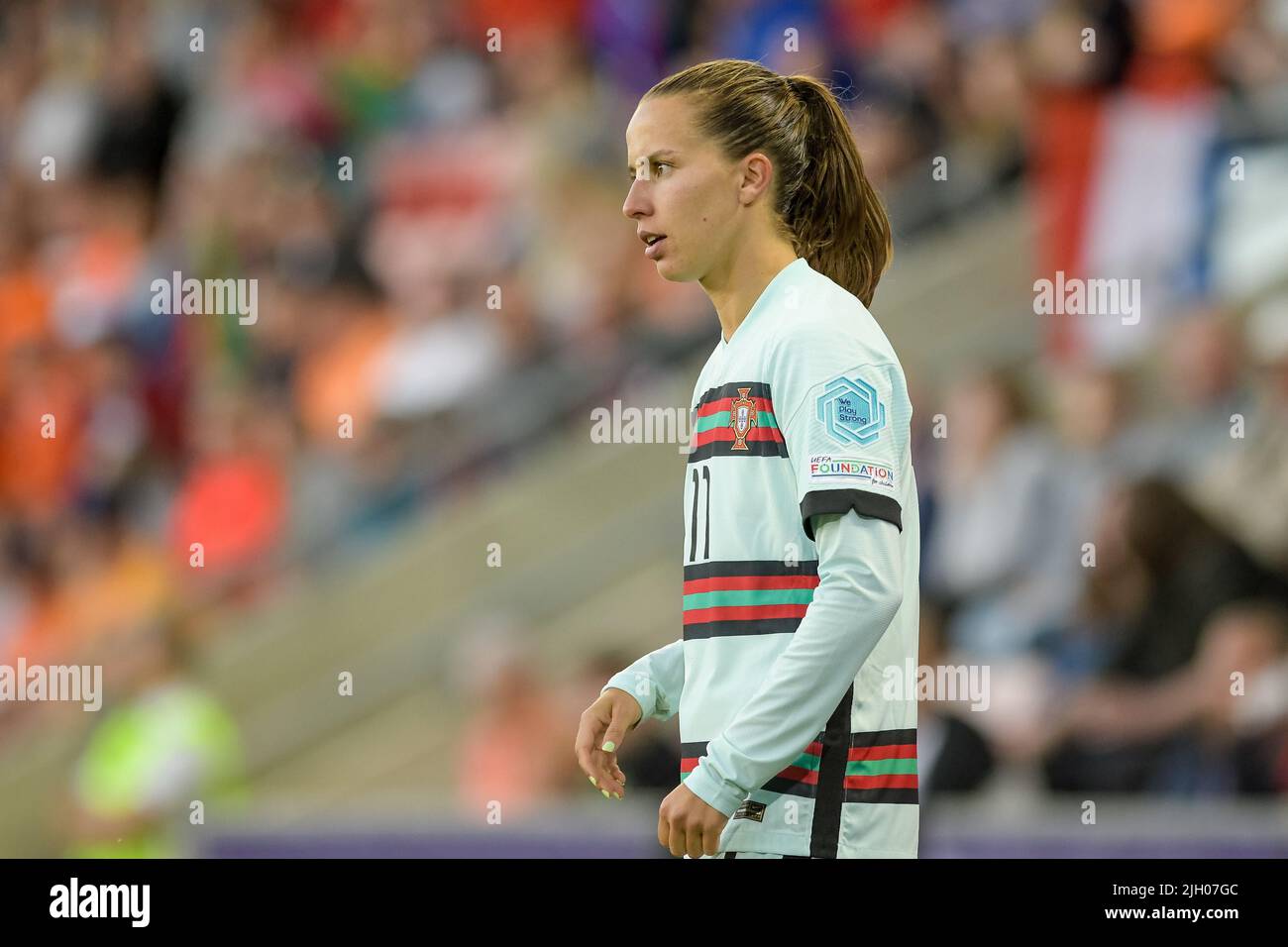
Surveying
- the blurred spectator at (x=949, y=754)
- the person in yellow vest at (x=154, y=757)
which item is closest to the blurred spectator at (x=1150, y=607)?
the blurred spectator at (x=949, y=754)

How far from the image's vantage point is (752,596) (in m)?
2.24

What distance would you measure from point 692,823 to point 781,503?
39 centimetres

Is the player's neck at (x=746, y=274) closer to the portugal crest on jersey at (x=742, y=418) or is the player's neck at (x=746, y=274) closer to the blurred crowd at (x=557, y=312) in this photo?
the portugal crest on jersey at (x=742, y=418)

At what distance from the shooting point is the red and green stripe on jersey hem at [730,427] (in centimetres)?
226

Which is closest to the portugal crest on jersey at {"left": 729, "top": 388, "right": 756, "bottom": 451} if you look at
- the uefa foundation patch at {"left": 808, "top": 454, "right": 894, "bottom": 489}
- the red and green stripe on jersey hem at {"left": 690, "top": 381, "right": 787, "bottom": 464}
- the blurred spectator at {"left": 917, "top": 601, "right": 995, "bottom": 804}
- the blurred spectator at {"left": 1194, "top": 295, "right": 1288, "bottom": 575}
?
the red and green stripe on jersey hem at {"left": 690, "top": 381, "right": 787, "bottom": 464}

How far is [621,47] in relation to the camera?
28.5 ft

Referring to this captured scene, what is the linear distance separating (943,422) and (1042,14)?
179 centimetres

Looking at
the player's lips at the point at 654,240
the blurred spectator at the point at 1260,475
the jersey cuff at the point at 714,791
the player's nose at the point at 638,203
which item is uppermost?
the blurred spectator at the point at 1260,475

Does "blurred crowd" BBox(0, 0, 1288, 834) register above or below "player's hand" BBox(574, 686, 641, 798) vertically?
above

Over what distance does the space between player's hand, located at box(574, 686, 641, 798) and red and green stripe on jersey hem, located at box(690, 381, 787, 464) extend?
12.8 inches

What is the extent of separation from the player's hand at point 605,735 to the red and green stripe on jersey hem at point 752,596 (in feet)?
0.60

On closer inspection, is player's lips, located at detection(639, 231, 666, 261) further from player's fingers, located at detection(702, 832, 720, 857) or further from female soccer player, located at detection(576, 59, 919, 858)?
player's fingers, located at detection(702, 832, 720, 857)

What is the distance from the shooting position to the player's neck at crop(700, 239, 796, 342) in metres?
2.39
